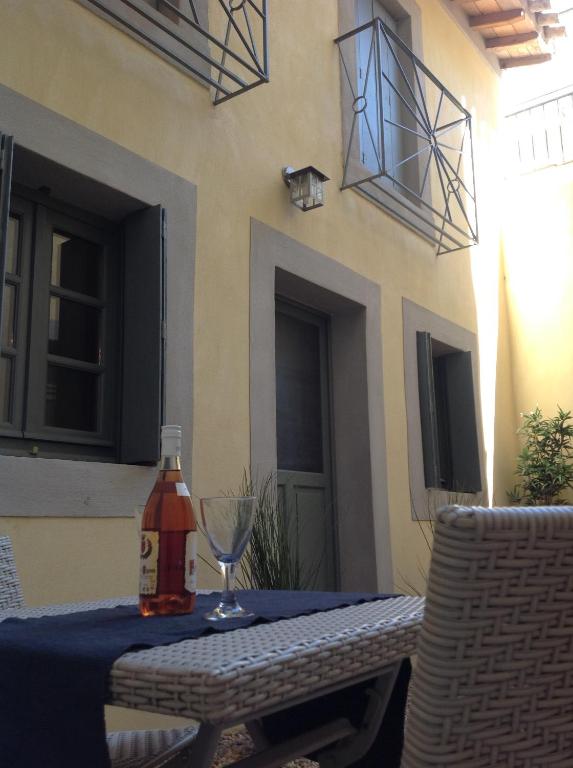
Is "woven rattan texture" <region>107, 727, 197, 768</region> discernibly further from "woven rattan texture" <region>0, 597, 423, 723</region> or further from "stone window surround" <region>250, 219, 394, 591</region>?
"stone window surround" <region>250, 219, 394, 591</region>

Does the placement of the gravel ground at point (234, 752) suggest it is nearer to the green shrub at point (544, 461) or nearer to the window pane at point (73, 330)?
the window pane at point (73, 330)

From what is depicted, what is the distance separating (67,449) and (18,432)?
22 centimetres

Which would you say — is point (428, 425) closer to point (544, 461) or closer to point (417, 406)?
point (417, 406)

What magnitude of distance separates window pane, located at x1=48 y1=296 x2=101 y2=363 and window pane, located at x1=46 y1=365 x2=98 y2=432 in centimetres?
7

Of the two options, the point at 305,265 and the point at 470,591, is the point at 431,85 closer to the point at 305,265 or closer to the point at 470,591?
the point at 305,265

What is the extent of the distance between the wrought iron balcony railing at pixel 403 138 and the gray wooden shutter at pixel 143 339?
1.73 meters

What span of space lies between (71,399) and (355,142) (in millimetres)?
2629

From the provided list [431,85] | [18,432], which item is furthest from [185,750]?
[431,85]

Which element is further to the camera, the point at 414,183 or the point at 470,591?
the point at 414,183

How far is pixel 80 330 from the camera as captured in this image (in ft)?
9.74

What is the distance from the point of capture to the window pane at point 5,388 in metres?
2.64

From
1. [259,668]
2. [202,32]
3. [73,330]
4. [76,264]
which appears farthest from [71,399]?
[259,668]

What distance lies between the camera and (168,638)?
3.16 ft

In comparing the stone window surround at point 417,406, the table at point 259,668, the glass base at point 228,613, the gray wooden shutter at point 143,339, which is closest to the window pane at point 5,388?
the gray wooden shutter at point 143,339
